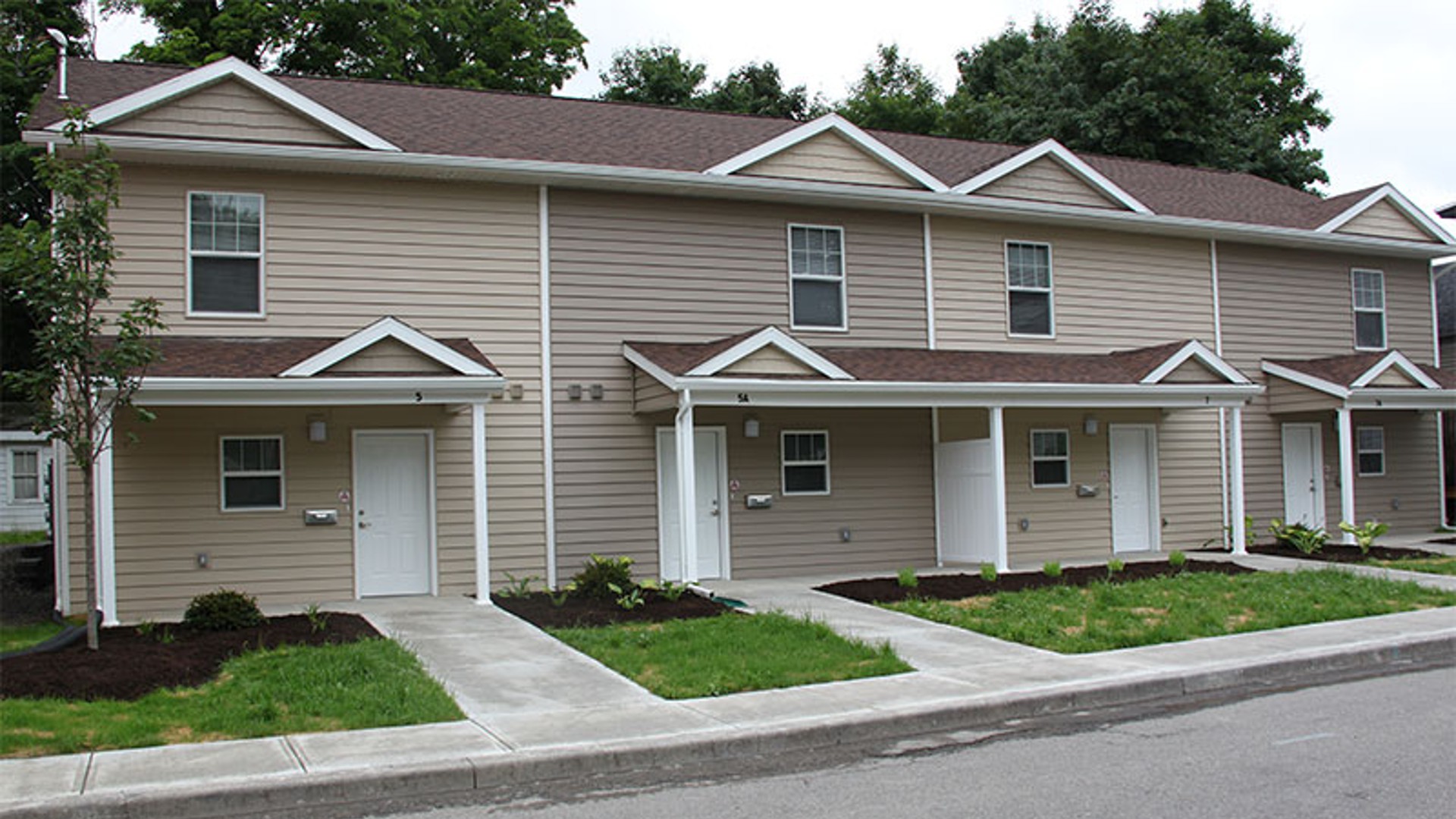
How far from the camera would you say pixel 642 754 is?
745 centimetres

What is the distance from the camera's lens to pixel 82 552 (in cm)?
1329

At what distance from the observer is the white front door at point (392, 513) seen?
14.4 meters

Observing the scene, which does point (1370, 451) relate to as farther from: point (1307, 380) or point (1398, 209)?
point (1398, 209)

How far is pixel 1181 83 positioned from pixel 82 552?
28.0m

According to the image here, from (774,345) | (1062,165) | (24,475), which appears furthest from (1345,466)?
(24,475)

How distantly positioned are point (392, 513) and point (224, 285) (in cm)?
328

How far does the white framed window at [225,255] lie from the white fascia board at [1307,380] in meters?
15.7

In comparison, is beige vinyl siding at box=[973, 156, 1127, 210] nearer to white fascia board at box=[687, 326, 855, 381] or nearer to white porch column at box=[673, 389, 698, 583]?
white fascia board at box=[687, 326, 855, 381]

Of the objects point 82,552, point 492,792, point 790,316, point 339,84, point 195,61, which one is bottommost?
point 492,792

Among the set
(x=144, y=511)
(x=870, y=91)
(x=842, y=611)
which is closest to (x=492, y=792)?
(x=842, y=611)

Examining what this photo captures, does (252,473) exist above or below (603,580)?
above

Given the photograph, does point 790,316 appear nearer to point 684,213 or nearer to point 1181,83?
point 684,213

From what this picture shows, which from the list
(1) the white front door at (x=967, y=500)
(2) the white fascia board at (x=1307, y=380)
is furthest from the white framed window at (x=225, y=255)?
(2) the white fascia board at (x=1307, y=380)

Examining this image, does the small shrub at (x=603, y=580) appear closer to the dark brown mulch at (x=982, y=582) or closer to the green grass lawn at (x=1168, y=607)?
the dark brown mulch at (x=982, y=582)
